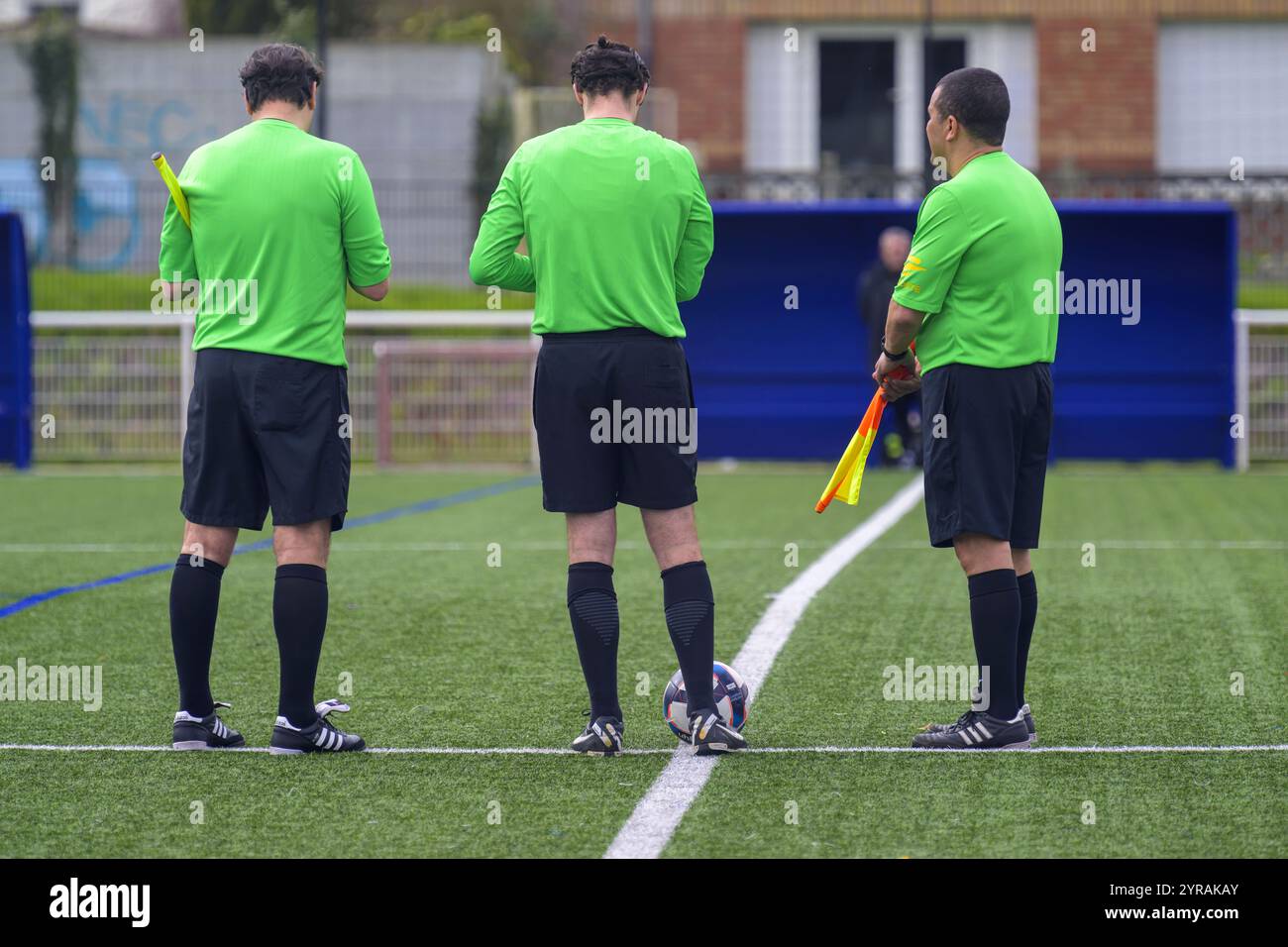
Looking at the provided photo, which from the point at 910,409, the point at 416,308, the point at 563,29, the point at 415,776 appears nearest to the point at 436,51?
the point at 563,29

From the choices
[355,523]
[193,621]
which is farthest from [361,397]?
[193,621]

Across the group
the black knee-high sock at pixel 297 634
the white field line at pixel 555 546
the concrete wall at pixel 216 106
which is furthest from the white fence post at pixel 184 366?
the black knee-high sock at pixel 297 634

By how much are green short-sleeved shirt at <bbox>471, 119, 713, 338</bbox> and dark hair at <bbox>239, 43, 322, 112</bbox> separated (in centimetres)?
62

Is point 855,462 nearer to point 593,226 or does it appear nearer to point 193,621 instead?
point 593,226

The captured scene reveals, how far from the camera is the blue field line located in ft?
26.4

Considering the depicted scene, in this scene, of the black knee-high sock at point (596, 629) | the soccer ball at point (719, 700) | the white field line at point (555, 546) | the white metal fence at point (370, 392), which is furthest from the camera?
the white metal fence at point (370, 392)

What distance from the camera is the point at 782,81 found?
28641 mm

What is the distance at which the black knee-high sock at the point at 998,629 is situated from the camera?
501cm

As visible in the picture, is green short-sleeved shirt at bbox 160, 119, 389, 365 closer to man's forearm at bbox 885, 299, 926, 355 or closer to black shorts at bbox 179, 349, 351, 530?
black shorts at bbox 179, 349, 351, 530

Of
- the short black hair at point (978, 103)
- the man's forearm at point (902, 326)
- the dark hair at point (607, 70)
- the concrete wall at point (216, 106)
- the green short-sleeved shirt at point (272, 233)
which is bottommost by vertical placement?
the man's forearm at point (902, 326)

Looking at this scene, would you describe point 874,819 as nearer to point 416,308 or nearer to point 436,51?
point 416,308

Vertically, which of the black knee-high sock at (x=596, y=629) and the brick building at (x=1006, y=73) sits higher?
the brick building at (x=1006, y=73)

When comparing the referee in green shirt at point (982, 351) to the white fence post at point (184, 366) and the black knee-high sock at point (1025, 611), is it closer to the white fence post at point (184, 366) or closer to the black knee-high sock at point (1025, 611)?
the black knee-high sock at point (1025, 611)

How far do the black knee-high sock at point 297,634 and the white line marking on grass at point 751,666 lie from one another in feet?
3.16
